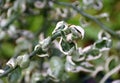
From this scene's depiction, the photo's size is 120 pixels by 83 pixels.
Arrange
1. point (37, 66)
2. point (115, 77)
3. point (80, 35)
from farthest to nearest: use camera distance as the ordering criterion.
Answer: point (115, 77) → point (37, 66) → point (80, 35)

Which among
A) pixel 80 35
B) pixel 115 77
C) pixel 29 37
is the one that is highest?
pixel 115 77

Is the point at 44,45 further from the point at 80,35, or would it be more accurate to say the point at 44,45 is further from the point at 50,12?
the point at 50,12

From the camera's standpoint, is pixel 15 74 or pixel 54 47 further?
pixel 54 47

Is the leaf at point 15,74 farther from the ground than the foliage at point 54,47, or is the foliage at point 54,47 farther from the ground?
the foliage at point 54,47

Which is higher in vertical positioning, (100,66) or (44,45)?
(100,66)

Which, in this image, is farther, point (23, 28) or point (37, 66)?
point (23, 28)

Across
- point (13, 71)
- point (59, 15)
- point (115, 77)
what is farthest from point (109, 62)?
point (115, 77)

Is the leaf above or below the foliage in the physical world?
below

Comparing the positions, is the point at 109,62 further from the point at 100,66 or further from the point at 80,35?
the point at 80,35

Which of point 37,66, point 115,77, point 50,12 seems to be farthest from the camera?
point 115,77

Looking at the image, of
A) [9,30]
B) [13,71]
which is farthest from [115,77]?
[13,71]
